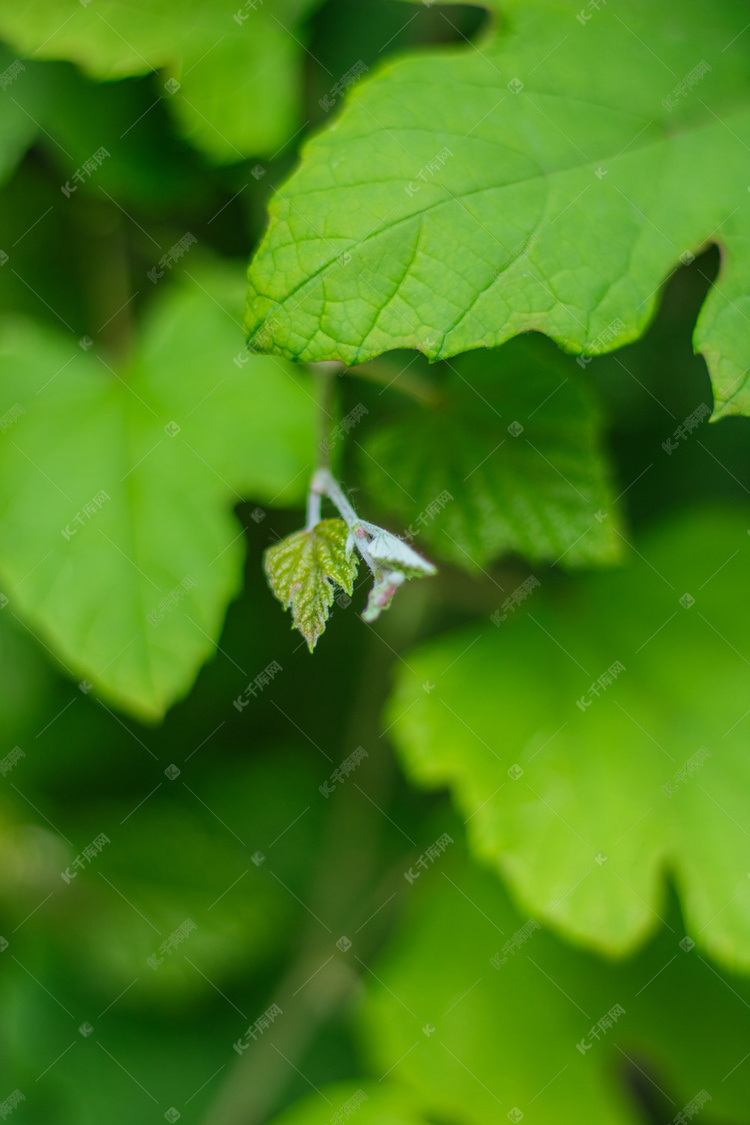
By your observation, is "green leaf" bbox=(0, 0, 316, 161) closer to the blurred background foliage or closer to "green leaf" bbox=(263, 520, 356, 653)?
the blurred background foliage

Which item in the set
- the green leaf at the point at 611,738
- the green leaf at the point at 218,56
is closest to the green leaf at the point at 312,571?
the green leaf at the point at 611,738

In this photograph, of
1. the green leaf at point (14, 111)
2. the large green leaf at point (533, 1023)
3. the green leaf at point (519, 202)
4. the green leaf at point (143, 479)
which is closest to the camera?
the green leaf at point (519, 202)

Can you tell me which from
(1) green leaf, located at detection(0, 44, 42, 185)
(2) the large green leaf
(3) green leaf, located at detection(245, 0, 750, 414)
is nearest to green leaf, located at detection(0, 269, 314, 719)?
(1) green leaf, located at detection(0, 44, 42, 185)

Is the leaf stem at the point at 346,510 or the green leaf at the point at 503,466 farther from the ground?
the green leaf at the point at 503,466

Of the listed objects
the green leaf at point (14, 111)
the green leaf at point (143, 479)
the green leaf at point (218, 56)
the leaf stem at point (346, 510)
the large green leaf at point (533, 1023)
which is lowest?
the large green leaf at point (533, 1023)

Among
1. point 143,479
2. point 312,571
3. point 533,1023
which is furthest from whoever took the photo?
point 533,1023

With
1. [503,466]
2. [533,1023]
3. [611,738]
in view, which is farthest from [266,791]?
[503,466]

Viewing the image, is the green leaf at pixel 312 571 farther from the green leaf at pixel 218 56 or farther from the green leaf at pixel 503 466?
the green leaf at pixel 218 56

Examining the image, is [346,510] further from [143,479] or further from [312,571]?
[143,479]
